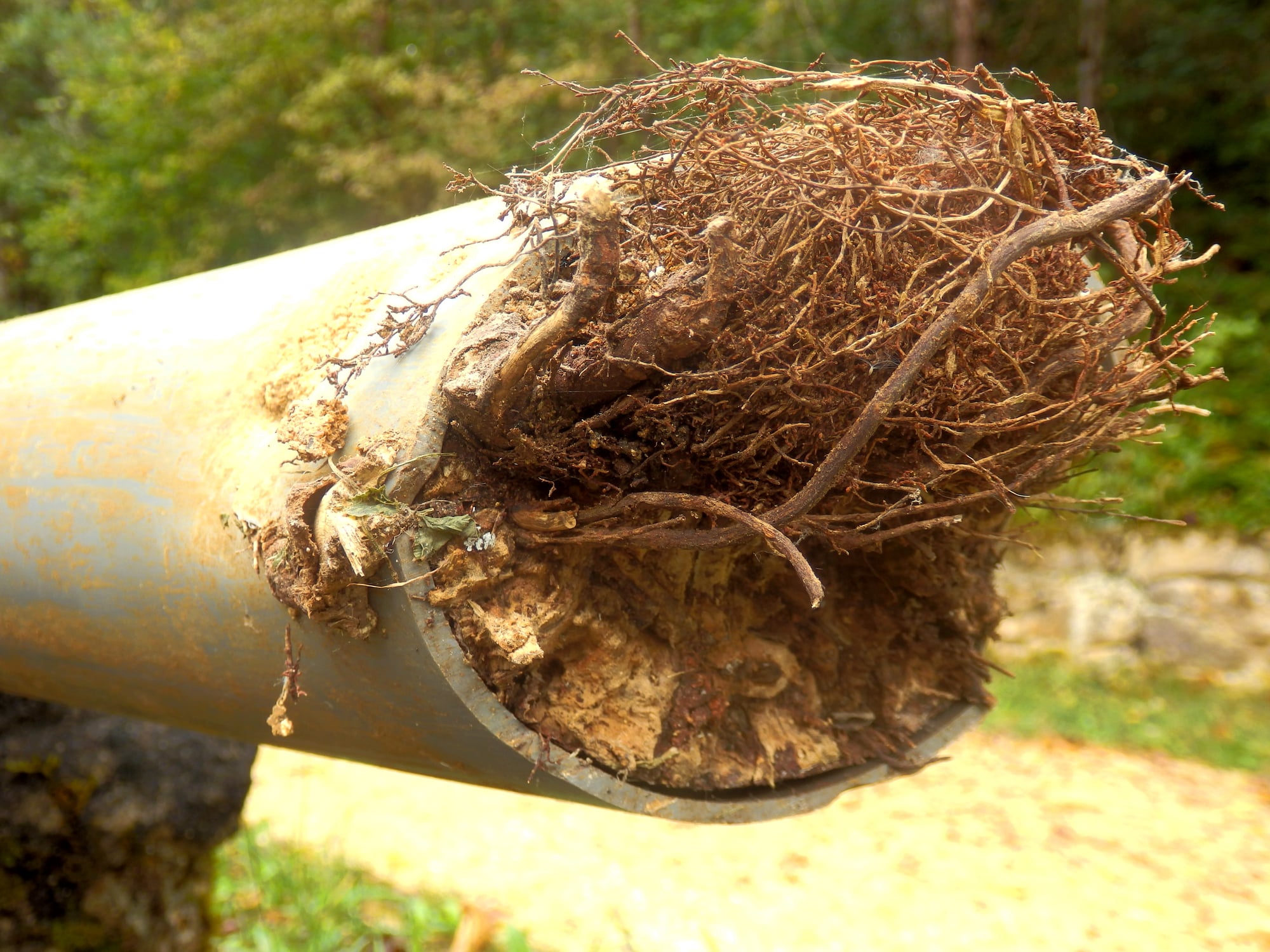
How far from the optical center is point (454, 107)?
9.08 m

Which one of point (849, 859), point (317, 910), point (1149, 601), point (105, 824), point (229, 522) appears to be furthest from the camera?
point (1149, 601)

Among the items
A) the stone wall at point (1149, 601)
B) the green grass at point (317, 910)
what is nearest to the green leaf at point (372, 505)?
the green grass at point (317, 910)

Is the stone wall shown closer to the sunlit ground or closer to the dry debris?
the sunlit ground

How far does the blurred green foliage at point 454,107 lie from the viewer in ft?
23.9

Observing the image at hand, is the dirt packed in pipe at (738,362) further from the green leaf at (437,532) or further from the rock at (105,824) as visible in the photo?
the rock at (105,824)

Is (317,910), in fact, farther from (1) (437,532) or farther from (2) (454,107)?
(2) (454,107)

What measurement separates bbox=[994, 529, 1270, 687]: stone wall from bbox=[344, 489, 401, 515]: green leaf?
5.88m

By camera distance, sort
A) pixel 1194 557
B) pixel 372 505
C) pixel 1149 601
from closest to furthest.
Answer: pixel 372 505 → pixel 1194 557 → pixel 1149 601

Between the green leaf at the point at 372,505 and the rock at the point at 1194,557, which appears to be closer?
the green leaf at the point at 372,505

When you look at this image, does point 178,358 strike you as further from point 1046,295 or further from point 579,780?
point 1046,295

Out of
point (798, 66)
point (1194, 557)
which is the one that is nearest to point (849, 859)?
point (1194, 557)

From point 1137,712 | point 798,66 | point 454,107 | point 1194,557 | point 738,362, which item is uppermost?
point 738,362

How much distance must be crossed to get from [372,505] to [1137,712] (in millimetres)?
6391

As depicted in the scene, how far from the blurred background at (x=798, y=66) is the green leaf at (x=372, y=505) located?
2.38 metres
